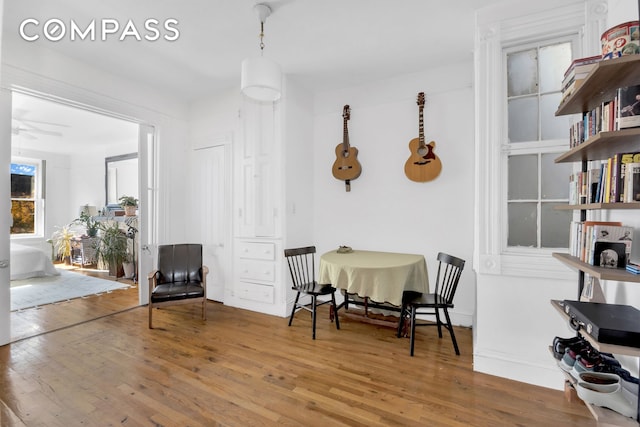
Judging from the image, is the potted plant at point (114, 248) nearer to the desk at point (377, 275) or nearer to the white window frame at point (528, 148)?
the desk at point (377, 275)

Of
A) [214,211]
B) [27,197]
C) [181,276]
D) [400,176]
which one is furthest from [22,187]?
[400,176]

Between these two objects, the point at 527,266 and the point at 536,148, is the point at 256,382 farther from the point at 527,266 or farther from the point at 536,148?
the point at 536,148

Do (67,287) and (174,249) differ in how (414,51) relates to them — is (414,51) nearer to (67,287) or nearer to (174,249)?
Result: (174,249)

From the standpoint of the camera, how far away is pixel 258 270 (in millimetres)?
3859

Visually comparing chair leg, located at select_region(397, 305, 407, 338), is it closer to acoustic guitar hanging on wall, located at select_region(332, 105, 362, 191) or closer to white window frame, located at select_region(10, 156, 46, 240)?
acoustic guitar hanging on wall, located at select_region(332, 105, 362, 191)

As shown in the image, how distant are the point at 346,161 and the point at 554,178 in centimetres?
217

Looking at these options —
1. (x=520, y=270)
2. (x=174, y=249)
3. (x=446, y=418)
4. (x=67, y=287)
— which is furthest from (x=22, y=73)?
(x=520, y=270)

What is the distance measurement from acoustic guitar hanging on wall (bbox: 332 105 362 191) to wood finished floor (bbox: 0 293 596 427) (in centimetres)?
185

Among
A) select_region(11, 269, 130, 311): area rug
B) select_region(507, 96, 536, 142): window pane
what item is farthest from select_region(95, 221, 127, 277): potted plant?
select_region(507, 96, 536, 142): window pane

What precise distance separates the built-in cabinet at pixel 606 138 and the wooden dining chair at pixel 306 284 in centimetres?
202

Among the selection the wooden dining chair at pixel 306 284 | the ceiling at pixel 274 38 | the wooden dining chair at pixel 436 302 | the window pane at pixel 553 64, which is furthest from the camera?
the wooden dining chair at pixel 306 284

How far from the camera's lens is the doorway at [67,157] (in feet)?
17.0

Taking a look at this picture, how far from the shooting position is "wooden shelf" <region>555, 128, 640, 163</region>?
129 centimetres

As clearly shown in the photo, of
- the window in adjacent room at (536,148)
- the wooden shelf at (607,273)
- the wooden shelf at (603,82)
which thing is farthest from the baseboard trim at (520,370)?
the wooden shelf at (603,82)
